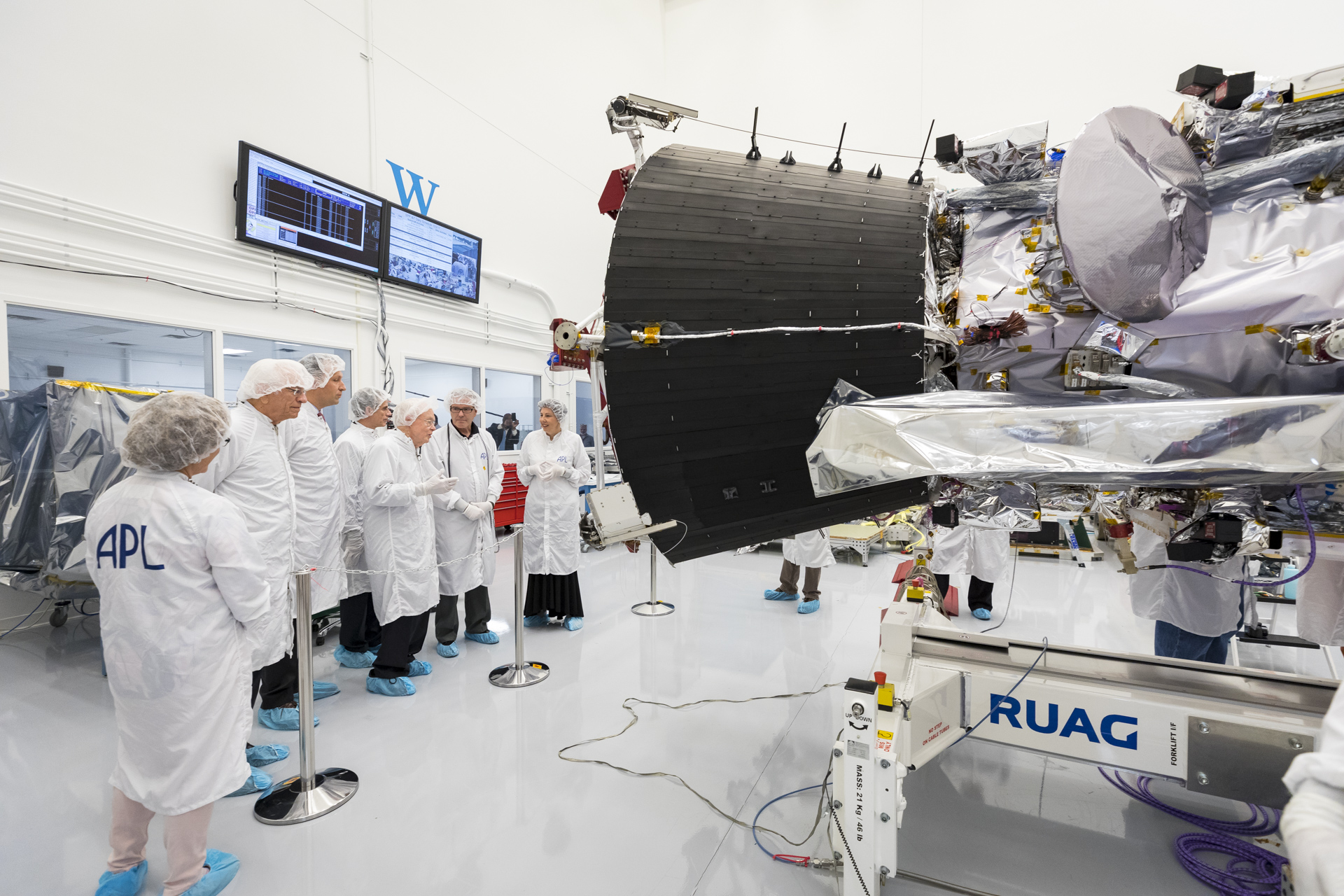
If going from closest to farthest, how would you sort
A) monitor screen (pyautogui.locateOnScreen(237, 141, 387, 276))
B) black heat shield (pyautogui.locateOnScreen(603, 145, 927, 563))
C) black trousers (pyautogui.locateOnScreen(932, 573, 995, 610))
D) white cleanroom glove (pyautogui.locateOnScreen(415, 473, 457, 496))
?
black heat shield (pyautogui.locateOnScreen(603, 145, 927, 563))
white cleanroom glove (pyautogui.locateOnScreen(415, 473, 457, 496))
black trousers (pyautogui.locateOnScreen(932, 573, 995, 610))
monitor screen (pyautogui.locateOnScreen(237, 141, 387, 276))

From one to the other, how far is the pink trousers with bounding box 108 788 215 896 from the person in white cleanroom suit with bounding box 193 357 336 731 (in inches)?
29.3

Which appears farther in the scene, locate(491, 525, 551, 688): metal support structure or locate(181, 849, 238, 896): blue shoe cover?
locate(491, 525, 551, 688): metal support structure

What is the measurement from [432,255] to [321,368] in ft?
10.7

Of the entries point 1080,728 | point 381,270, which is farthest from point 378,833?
point 381,270

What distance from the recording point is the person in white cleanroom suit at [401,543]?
321cm

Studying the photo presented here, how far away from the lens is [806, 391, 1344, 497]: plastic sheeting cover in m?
1.05

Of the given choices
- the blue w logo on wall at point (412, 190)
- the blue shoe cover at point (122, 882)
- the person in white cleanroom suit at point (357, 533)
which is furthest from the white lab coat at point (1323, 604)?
the blue w logo on wall at point (412, 190)

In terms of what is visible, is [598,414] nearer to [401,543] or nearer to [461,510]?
[401,543]

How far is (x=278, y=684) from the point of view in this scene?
295 cm

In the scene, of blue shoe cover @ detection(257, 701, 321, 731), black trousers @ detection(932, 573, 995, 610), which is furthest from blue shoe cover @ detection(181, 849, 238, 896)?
black trousers @ detection(932, 573, 995, 610)

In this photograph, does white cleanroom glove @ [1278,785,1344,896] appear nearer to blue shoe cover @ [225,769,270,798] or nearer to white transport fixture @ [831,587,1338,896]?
white transport fixture @ [831,587,1338,896]

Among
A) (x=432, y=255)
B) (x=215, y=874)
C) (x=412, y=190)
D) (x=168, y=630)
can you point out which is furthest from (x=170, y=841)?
(x=412, y=190)

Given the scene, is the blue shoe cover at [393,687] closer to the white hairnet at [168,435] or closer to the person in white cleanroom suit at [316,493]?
the person in white cleanroom suit at [316,493]

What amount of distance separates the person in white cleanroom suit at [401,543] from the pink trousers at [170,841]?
52.6 inches
